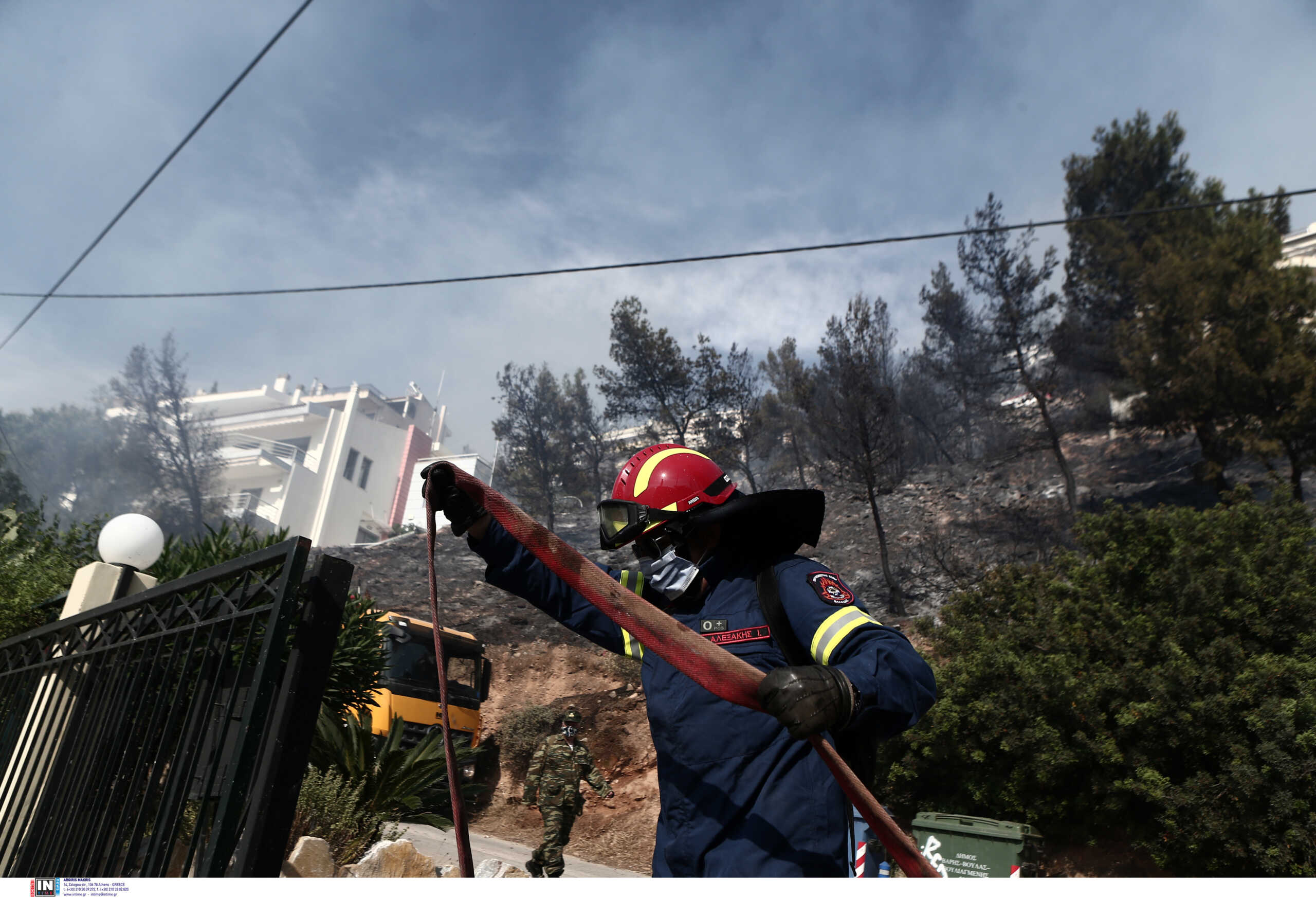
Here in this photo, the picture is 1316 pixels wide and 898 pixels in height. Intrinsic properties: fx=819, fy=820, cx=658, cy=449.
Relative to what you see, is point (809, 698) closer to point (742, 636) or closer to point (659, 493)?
point (742, 636)

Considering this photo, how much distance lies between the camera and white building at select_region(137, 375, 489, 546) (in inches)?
1897

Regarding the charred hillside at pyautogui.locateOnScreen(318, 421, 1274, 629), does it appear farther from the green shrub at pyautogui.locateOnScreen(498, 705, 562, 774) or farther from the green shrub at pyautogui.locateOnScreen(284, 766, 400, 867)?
the green shrub at pyautogui.locateOnScreen(284, 766, 400, 867)

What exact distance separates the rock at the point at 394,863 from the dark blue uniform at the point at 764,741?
13.7 ft

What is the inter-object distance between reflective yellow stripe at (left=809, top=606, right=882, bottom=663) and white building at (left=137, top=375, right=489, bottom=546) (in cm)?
4667

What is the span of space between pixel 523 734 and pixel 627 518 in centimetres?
1490

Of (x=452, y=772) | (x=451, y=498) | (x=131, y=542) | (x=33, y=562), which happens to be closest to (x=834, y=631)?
(x=452, y=772)

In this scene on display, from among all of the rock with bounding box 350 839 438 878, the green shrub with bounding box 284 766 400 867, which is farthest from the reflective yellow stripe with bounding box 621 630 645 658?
the green shrub with bounding box 284 766 400 867

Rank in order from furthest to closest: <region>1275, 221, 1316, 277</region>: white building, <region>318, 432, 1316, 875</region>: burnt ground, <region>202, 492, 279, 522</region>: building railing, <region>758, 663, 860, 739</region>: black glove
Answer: <region>202, 492, 279, 522</region>: building railing < <region>1275, 221, 1316, 277</region>: white building < <region>318, 432, 1316, 875</region>: burnt ground < <region>758, 663, 860, 739</region>: black glove

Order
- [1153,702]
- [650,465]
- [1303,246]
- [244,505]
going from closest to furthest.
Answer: [650,465] → [1153,702] → [1303,246] → [244,505]

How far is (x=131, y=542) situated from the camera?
4957 mm

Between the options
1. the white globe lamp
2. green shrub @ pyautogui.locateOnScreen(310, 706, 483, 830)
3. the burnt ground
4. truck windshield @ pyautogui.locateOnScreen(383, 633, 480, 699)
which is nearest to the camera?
the white globe lamp

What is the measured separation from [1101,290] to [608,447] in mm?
22363

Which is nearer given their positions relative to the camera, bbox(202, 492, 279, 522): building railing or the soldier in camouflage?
the soldier in camouflage

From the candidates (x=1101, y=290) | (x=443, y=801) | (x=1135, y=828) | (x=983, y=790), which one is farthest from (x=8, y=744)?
(x=1101, y=290)
